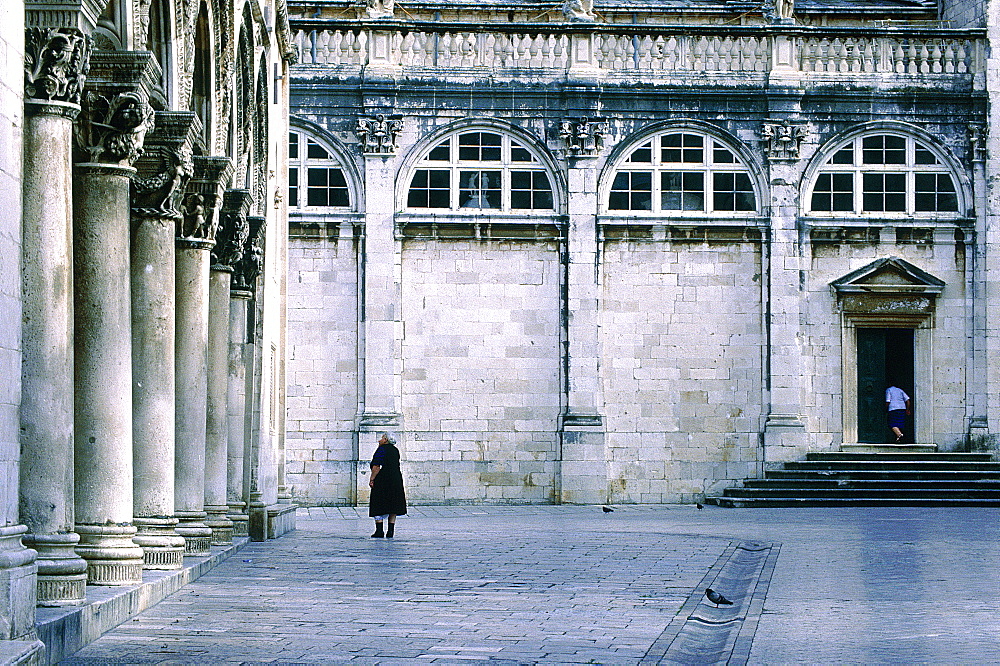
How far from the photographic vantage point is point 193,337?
55.7ft

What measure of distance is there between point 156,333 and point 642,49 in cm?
2085

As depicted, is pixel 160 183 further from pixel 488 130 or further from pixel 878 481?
pixel 878 481

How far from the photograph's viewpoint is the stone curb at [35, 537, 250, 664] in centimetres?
992

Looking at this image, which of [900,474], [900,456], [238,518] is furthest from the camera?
[900,456]

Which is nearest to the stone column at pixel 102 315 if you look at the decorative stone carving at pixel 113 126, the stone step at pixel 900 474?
the decorative stone carving at pixel 113 126

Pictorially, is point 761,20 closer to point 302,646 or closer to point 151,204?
point 151,204

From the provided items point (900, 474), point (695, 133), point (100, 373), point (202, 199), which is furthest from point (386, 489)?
point (695, 133)

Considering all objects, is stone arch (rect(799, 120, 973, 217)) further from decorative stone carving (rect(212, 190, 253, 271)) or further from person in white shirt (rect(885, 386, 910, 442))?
decorative stone carving (rect(212, 190, 253, 271))

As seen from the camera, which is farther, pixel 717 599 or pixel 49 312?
pixel 717 599

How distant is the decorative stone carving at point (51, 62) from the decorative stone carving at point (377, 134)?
2282 cm

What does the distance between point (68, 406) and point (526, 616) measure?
403 cm

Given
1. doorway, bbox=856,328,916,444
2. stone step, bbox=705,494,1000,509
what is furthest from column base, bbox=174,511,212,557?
doorway, bbox=856,328,916,444

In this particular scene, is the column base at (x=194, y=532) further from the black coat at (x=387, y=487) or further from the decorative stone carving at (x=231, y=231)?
the black coat at (x=387, y=487)

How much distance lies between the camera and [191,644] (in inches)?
425
